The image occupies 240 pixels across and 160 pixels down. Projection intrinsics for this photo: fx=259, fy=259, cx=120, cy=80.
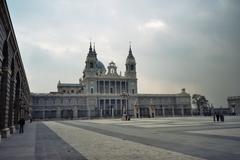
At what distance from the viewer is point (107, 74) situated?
134 metres

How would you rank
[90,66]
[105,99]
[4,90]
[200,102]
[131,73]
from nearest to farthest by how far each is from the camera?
[4,90], [105,99], [90,66], [131,73], [200,102]

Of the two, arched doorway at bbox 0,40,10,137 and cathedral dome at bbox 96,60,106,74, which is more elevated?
cathedral dome at bbox 96,60,106,74

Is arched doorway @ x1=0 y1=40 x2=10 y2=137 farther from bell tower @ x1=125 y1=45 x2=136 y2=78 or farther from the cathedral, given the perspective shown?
bell tower @ x1=125 y1=45 x2=136 y2=78

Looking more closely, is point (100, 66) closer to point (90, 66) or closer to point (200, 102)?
point (90, 66)

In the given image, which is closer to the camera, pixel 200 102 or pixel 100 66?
pixel 200 102

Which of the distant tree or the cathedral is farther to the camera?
the distant tree

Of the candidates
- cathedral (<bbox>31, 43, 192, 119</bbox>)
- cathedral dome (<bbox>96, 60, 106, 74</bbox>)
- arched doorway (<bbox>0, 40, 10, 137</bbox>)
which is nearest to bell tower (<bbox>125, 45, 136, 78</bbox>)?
cathedral (<bbox>31, 43, 192, 119</bbox>)

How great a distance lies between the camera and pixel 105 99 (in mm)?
126625

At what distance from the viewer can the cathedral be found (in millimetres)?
119438

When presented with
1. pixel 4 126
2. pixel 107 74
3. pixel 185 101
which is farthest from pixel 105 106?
pixel 4 126

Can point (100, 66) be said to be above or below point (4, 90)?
above

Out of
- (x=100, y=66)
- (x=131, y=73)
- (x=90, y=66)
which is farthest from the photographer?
(x=100, y=66)

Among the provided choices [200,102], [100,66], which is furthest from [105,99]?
[200,102]

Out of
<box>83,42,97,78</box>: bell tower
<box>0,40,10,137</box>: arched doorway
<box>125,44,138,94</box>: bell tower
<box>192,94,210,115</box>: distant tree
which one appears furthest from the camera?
<box>192,94,210,115</box>: distant tree
